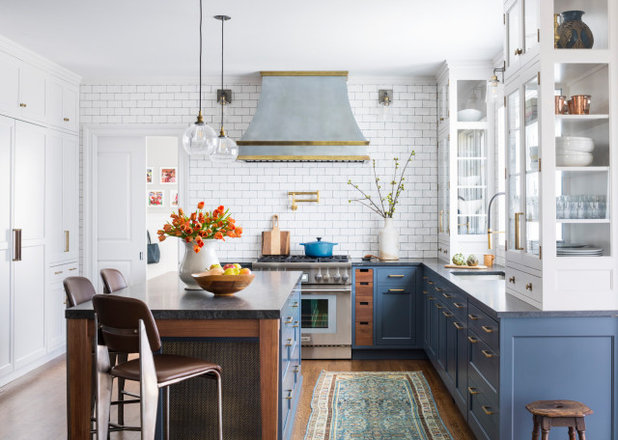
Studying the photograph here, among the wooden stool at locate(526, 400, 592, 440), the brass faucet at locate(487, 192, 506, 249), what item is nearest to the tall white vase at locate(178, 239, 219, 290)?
the wooden stool at locate(526, 400, 592, 440)

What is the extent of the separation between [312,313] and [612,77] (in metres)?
3.51

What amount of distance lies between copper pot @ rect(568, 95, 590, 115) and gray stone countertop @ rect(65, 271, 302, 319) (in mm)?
1897

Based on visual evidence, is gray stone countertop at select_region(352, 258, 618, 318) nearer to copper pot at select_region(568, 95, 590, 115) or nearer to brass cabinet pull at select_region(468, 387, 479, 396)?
brass cabinet pull at select_region(468, 387, 479, 396)

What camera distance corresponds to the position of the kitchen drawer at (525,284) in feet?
9.96

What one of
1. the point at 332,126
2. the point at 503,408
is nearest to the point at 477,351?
the point at 503,408

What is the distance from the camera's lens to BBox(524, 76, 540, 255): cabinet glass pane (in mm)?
3102

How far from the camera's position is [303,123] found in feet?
19.1

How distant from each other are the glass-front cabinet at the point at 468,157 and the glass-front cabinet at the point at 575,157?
245cm

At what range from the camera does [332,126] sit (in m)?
5.82

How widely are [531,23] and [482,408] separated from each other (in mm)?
2246

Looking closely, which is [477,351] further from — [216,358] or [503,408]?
[216,358]

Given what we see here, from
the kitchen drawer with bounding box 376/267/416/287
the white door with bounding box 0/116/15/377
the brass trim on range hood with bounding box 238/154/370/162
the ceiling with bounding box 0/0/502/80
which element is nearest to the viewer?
the ceiling with bounding box 0/0/502/80

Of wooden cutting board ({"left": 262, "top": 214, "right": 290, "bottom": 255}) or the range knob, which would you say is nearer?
the range knob

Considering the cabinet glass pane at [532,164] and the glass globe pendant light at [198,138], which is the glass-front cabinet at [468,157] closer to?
the cabinet glass pane at [532,164]
